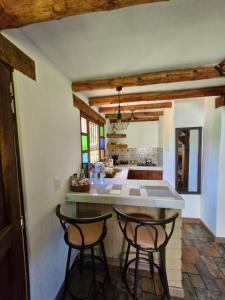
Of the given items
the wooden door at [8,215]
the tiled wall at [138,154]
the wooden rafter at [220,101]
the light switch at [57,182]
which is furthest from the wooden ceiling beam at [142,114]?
the wooden door at [8,215]

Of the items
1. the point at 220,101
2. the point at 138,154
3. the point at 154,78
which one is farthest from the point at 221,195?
the point at 138,154

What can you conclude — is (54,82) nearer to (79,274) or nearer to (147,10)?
(147,10)

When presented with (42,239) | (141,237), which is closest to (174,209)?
(141,237)

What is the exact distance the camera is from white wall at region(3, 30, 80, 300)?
1227 mm

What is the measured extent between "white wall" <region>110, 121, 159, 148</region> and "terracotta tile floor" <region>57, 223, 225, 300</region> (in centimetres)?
300

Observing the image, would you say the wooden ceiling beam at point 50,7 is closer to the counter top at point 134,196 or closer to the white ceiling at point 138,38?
the white ceiling at point 138,38

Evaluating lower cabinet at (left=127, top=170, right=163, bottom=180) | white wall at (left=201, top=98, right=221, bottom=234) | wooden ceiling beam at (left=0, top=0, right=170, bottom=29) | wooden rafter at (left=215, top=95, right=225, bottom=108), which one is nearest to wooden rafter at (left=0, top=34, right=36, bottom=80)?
wooden ceiling beam at (left=0, top=0, right=170, bottom=29)

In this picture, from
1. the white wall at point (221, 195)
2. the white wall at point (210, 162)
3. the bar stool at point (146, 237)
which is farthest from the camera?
the white wall at point (210, 162)

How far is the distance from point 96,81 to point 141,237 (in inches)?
73.9

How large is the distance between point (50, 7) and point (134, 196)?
1.66m

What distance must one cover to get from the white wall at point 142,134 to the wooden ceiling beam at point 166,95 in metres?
2.31

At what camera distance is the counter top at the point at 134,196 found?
1.67 m

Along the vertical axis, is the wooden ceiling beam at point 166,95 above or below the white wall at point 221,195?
above

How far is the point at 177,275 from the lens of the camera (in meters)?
1.74
